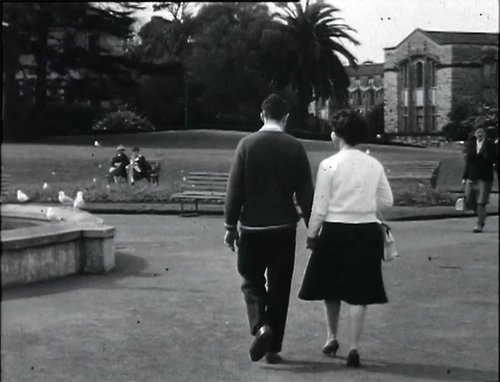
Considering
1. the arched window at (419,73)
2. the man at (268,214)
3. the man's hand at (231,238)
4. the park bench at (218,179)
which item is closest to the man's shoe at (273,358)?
the man at (268,214)

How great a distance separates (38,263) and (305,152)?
1.53 meters

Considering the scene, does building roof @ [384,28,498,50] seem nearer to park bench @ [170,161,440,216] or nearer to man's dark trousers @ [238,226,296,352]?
park bench @ [170,161,440,216]

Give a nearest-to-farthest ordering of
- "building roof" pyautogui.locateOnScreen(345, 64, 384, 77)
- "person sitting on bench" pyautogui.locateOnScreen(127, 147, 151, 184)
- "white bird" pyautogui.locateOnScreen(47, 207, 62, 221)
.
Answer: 1. "building roof" pyautogui.locateOnScreen(345, 64, 384, 77)
2. "person sitting on bench" pyautogui.locateOnScreen(127, 147, 151, 184)
3. "white bird" pyautogui.locateOnScreen(47, 207, 62, 221)

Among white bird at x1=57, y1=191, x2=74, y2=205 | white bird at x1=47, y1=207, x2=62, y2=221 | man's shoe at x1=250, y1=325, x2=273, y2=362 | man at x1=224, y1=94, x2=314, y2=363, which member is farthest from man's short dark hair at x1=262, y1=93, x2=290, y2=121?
white bird at x1=47, y1=207, x2=62, y2=221

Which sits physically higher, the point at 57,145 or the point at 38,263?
the point at 57,145

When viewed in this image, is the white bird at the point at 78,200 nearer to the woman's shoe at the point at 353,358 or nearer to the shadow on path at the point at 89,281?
the shadow on path at the point at 89,281

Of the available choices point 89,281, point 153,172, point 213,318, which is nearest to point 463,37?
point 153,172

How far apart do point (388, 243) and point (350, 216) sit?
8cm

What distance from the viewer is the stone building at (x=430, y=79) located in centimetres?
179

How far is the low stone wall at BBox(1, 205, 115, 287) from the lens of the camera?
280cm

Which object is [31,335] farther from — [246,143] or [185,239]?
[246,143]

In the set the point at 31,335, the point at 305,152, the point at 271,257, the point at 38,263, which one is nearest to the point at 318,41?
the point at 305,152

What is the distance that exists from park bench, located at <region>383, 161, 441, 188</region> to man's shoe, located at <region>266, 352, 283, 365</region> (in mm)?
643

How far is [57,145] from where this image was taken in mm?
1964
